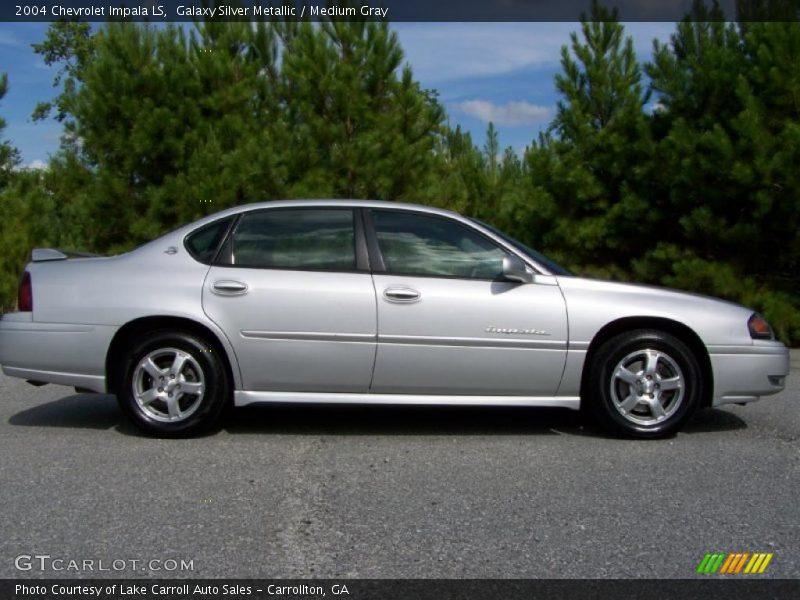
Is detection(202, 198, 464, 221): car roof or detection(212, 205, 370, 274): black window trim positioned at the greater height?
detection(202, 198, 464, 221): car roof

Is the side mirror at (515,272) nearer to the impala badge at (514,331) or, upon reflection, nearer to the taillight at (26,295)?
Answer: the impala badge at (514,331)

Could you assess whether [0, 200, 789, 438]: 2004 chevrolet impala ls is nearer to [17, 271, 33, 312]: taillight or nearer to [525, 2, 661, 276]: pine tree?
[17, 271, 33, 312]: taillight

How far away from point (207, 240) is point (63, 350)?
112cm

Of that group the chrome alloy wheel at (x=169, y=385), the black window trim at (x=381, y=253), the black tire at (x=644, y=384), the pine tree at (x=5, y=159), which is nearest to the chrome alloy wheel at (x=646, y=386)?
the black tire at (x=644, y=384)

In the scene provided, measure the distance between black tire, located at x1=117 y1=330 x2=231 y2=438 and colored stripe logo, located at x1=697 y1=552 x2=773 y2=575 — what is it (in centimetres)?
314

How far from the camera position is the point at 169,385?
5.76 metres

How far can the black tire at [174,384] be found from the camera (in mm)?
5734

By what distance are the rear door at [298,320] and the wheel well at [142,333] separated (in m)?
0.13

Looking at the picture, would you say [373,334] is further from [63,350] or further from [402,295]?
[63,350]

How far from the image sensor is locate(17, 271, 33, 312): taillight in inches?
231

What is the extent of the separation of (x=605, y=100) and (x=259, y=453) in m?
8.54
